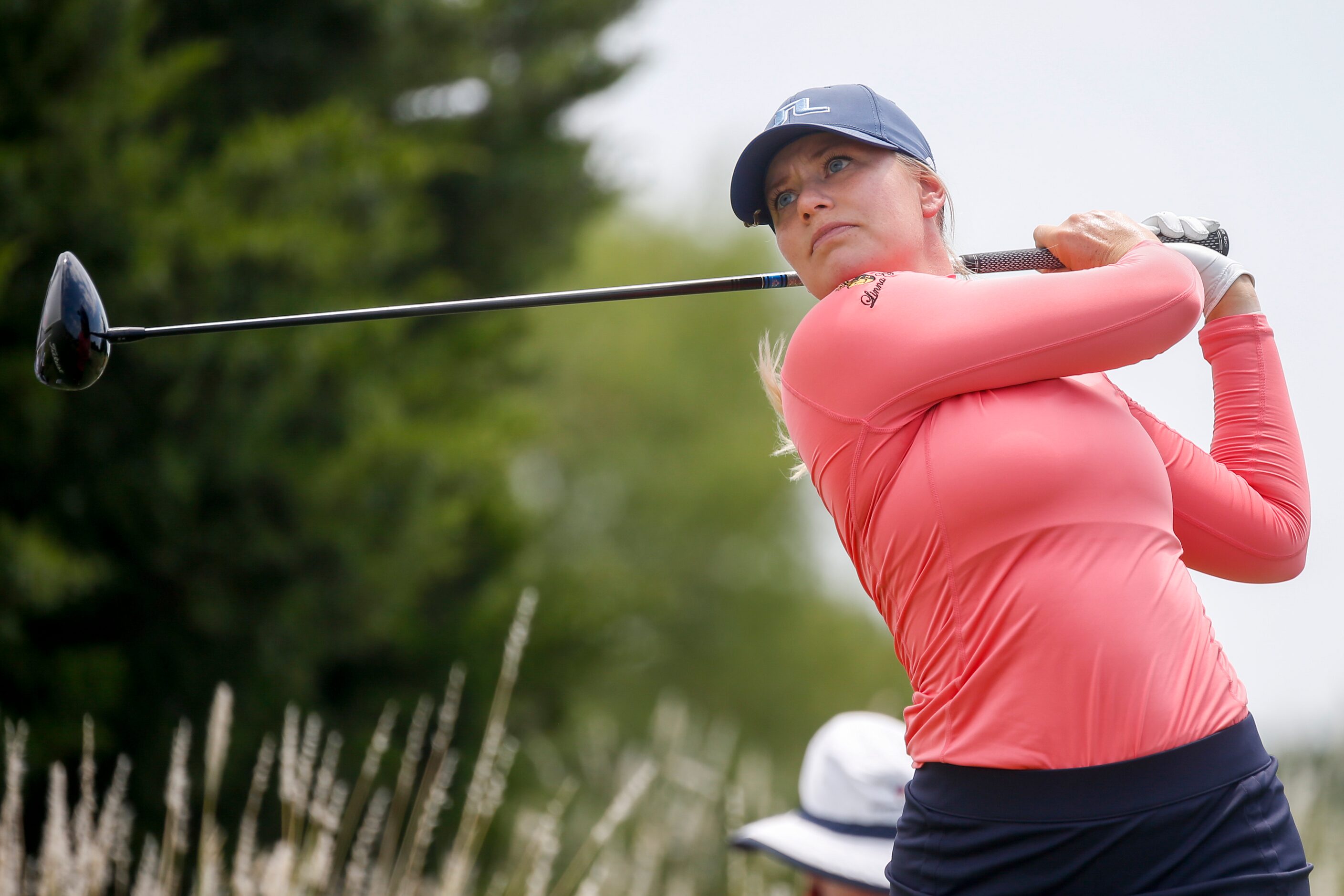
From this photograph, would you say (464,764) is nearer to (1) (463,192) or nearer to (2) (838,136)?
(1) (463,192)

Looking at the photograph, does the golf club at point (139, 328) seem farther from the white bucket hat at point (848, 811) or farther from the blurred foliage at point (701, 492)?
the blurred foliage at point (701, 492)

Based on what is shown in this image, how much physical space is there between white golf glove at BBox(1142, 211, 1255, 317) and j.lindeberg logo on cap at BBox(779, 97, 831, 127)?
452 millimetres

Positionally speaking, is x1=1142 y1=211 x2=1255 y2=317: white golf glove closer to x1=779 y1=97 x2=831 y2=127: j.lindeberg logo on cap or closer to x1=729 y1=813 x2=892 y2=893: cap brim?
x1=779 y1=97 x2=831 y2=127: j.lindeberg logo on cap

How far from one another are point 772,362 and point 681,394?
13548 mm

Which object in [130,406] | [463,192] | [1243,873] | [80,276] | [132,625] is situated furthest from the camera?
[463,192]

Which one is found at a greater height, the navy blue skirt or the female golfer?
the female golfer

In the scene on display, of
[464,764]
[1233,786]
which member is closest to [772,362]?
[1233,786]

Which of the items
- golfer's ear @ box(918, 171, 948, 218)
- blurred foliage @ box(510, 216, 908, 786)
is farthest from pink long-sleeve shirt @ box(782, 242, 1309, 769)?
blurred foliage @ box(510, 216, 908, 786)

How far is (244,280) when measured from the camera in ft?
14.9

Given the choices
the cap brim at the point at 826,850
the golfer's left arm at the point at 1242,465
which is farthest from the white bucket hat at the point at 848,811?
→ the golfer's left arm at the point at 1242,465

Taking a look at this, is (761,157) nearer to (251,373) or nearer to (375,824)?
(375,824)

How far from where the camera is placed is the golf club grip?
5.52 feet

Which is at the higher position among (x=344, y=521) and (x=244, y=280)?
(x=244, y=280)

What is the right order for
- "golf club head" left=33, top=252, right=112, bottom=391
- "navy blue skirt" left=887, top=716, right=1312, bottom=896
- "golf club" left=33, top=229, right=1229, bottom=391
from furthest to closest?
"golf club head" left=33, top=252, right=112, bottom=391, "golf club" left=33, top=229, right=1229, bottom=391, "navy blue skirt" left=887, top=716, right=1312, bottom=896
